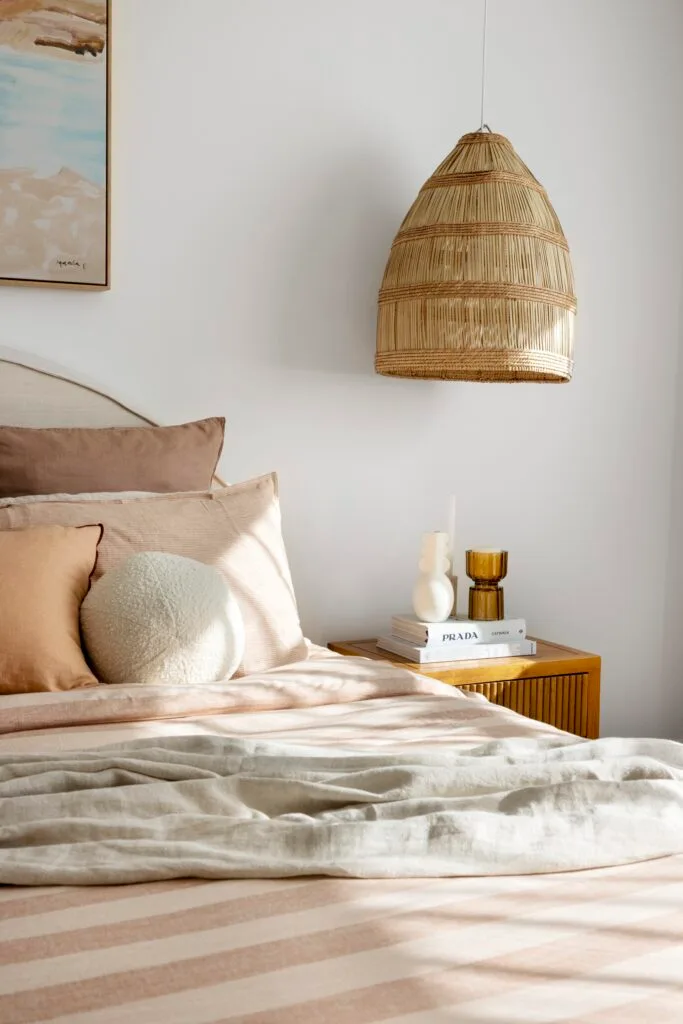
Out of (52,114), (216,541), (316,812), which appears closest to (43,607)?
(216,541)

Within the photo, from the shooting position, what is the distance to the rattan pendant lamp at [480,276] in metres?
2.77

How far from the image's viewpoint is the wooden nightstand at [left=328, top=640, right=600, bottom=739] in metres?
2.82

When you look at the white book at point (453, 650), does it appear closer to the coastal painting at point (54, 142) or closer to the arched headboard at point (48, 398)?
the arched headboard at point (48, 398)

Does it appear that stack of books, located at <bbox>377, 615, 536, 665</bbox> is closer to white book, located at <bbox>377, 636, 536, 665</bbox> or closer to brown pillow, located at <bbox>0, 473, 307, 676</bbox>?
white book, located at <bbox>377, 636, 536, 665</bbox>

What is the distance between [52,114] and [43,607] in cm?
131

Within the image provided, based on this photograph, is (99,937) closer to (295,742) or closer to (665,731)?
(295,742)

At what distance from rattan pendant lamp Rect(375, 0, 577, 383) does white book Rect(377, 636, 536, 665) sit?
2.36ft

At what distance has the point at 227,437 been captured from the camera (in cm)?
296

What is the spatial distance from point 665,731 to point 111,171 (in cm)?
249

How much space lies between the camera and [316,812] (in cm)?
146

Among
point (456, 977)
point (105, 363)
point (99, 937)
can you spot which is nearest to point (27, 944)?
point (99, 937)
